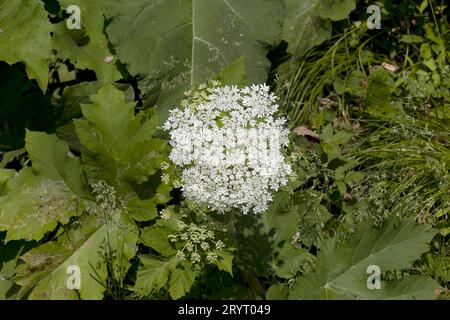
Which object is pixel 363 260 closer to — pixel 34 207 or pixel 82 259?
pixel 82 259

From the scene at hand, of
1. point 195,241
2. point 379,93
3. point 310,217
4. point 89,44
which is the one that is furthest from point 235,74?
point 379,93

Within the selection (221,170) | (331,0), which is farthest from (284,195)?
(331,0)

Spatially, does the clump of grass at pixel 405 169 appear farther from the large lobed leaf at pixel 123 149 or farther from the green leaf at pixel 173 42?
the large lobed leaf at pixel 123 149

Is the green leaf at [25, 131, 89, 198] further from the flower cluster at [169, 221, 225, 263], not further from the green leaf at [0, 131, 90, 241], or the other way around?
the flower cluster at [169, 221, 225, 263]

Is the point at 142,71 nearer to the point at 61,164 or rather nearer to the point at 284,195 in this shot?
the point at 61,164

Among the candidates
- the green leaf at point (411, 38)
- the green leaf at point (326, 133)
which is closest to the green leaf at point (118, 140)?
the green leaf at point (326, 133)

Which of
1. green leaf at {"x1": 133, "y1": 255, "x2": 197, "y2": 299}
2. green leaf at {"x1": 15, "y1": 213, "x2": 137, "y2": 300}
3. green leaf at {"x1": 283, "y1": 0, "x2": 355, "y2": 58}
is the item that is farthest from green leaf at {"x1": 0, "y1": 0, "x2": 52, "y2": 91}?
green leaf at {"x1": 283, "y1": 0, "x2": 355, "y2": 58}
